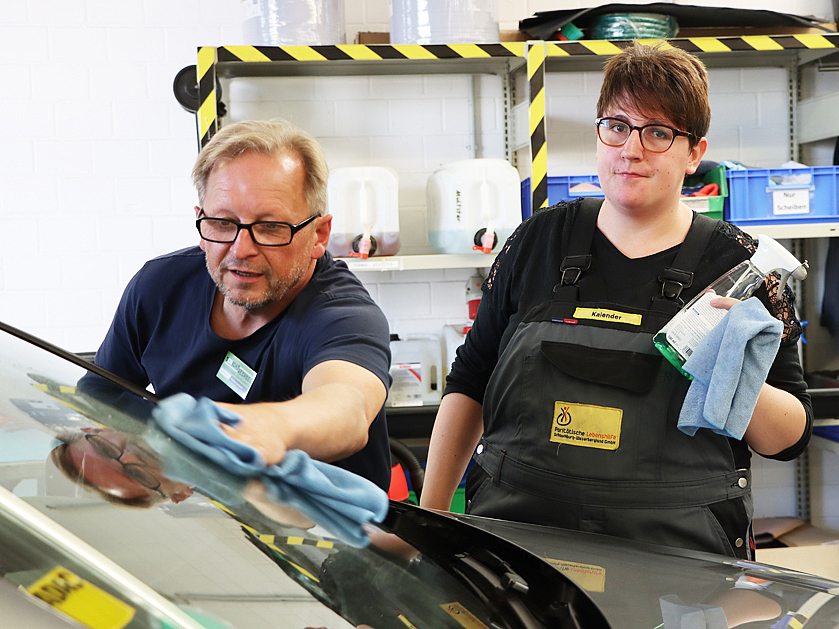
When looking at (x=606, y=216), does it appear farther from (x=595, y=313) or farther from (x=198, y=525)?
(x=198, y=525)

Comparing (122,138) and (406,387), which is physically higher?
(122,138)

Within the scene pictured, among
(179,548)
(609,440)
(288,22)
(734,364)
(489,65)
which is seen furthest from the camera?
(489,65)

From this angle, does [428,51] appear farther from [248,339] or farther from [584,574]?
[584,574]

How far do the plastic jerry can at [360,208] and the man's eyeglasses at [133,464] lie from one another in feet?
7.15

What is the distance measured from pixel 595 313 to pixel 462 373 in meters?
Result: 0.36

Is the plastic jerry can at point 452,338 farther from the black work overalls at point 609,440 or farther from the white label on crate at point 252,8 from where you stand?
the black work overalls at point 609,440

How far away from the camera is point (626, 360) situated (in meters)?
1.30

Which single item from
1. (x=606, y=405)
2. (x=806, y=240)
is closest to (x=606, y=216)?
(x=606, y=405)

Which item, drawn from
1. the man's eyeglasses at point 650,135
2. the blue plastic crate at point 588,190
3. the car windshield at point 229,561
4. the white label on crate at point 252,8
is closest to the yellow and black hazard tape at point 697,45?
the blue plastic crate at point 588,190

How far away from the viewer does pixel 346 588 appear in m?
0.65

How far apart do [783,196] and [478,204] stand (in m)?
1.24

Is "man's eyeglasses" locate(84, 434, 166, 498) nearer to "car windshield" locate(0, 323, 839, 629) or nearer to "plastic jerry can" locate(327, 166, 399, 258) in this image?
"car windshield" locate(0, 323, 839, 629)

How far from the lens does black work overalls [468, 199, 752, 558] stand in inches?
48.9

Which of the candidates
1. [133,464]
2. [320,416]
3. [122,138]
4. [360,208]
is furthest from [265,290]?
[122,138]
